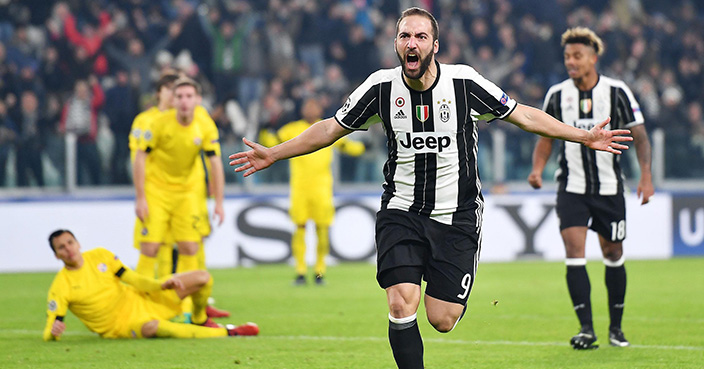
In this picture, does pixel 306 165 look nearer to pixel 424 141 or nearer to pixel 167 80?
pixel 167 80

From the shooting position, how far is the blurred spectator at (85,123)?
14297 millimetres

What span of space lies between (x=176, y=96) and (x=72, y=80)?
733 centimetres

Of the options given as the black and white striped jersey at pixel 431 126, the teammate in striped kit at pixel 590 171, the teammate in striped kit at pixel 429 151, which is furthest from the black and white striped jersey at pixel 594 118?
the black and white striped jersey at pixel 431 126

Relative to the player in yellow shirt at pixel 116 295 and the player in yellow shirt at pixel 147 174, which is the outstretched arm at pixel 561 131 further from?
the player in yellow shirt at pixel 147 174

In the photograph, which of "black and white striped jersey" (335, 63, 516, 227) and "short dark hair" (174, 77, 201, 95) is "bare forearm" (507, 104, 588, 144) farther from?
"short dark hair" (174, 77, 201, 95)

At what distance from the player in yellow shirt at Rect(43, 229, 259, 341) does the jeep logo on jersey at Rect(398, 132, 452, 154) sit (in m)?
3.08

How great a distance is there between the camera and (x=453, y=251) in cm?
549

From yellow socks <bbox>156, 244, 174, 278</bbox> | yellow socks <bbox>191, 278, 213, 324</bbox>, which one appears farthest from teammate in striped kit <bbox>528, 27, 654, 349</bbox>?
yellow socks <bbox>156, 244, 174, 278</bbox>

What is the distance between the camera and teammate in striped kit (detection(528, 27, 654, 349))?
751 cm

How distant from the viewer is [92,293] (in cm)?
793

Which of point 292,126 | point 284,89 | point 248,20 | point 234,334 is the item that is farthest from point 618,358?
point 248,20

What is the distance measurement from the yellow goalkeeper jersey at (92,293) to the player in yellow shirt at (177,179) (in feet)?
3.46

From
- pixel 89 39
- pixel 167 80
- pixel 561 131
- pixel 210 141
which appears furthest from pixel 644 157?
pixel 89 39

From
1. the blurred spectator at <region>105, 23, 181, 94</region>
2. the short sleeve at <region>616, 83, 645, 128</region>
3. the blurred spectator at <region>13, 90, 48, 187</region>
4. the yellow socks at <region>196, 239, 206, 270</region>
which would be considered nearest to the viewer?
the short sleeve at <region>616, 83, 645, 128</region>
